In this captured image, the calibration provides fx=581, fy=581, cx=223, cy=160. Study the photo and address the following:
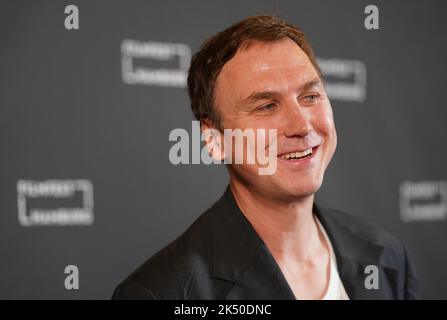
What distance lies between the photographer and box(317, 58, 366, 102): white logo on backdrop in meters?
1.79

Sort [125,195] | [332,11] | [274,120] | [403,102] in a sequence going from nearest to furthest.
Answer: [274,120] → [125,195] → [332,11] → [403,102]

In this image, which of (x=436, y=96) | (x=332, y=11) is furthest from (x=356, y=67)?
(x=436, y=96)

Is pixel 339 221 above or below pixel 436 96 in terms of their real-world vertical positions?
below

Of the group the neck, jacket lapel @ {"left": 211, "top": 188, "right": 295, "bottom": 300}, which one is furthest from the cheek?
jacket lapel @ {"left": 211, "top": 188, "right": 295, "bottom": 300}

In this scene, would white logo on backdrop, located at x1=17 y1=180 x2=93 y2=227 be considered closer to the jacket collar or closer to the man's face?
the jacket collar

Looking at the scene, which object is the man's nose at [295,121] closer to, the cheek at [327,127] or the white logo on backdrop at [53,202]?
the cheek at [327,127]

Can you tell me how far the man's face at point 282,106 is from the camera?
1.30 m

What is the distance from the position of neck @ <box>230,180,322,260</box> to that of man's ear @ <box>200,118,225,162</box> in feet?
0.28

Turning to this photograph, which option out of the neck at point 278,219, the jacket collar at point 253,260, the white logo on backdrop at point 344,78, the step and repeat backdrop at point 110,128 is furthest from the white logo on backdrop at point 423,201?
the neck at point 278,219

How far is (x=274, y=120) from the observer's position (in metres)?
1.30

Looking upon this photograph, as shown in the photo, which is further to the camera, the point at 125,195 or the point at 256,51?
the point at 125,195

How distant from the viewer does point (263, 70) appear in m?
1.30

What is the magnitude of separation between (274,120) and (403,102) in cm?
82
